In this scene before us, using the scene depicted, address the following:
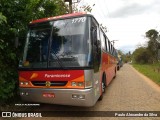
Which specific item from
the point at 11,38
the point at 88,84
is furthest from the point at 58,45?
the point at 11,38

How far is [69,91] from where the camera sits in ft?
21.0

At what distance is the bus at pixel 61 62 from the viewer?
6.39 meters

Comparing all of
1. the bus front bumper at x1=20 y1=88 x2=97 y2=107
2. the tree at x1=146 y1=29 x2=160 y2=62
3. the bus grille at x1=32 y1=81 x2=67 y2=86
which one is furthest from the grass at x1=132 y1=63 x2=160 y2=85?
the tree at x1=146 y1=29 x2=160 y2=62

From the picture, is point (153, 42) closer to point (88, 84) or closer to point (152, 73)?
point (152, 73)

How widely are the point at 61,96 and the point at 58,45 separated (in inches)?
60.1

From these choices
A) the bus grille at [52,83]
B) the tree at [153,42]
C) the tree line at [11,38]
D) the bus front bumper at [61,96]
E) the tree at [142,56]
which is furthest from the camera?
the tree at [142,56]

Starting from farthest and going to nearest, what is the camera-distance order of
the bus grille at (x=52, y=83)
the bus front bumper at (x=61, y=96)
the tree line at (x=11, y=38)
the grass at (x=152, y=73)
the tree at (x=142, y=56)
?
1. the tree at (x=142, y=56)
2. the grass at (x=152, y=73)
3. the tree line at (x=11, y=38)
4. the bus grille at (x=52, y=83)
5. the bus front bumper at (x=61, y=96)

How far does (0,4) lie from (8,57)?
1.80 meters

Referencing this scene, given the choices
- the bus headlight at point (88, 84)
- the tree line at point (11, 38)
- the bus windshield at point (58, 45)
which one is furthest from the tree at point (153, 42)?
the bus headlight at point (88, 84)

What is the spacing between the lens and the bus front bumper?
6.31 m

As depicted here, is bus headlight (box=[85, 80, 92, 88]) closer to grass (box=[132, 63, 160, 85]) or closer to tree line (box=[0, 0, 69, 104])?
tree line (box=[0, 0, 69, 104])

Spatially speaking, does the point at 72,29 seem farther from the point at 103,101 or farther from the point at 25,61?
the point at 103,101

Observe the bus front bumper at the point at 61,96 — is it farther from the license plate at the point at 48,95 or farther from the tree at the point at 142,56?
the tree at the point at 142,56

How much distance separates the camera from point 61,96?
6480 millimetres
